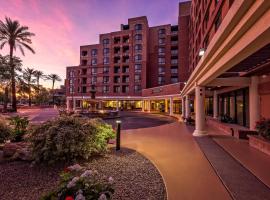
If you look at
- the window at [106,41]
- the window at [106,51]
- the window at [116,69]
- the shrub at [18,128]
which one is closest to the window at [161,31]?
the window at [106,41]

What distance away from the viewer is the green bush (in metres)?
5.57

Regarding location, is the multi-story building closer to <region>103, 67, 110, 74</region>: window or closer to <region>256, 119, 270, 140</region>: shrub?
<region>103, 67, 110, 74</region>: window

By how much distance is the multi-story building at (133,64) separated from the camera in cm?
5153

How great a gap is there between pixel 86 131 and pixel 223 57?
18.7 feet

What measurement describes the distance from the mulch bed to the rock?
219 millimetres

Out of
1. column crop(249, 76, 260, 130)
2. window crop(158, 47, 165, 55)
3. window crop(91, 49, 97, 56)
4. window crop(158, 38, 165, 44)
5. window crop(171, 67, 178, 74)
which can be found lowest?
column crop(249, 76, 260, 130)

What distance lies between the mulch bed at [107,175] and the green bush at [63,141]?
0.39 m

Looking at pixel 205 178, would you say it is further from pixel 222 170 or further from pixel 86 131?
pixel 86 131

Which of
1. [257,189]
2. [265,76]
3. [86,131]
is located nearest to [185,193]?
[257,189]

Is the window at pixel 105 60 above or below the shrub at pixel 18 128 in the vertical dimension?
above

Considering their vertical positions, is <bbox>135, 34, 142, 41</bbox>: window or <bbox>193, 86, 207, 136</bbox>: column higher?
<bbox>135, 34, 142, 41</bbox>: window

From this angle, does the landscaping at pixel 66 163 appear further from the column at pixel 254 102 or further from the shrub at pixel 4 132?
the column at pixel 254 102

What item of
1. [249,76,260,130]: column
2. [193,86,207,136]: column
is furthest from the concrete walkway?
[249,76,260,130]: column

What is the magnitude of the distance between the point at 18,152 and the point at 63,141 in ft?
7.45
